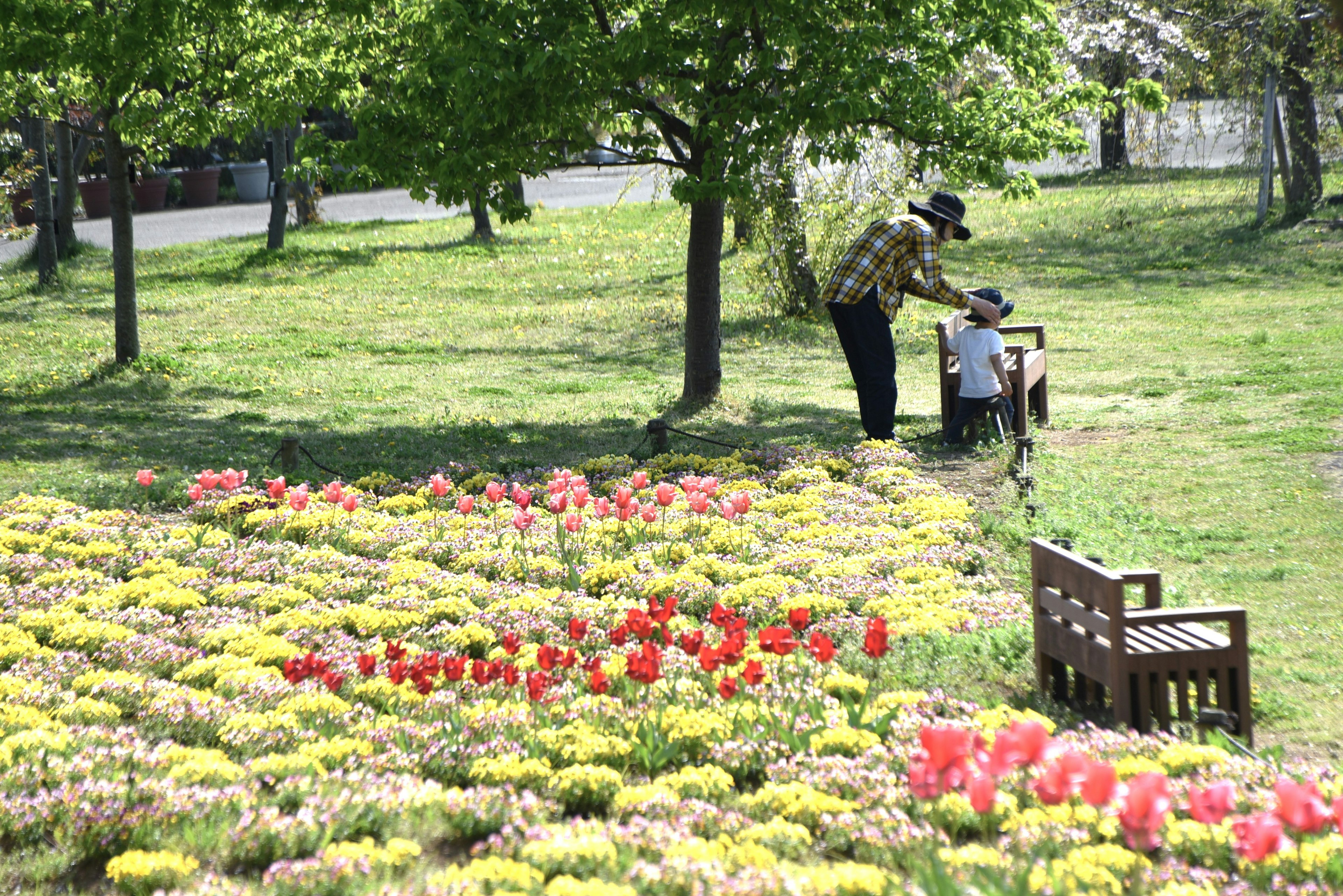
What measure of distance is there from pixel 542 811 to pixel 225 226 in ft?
80.9

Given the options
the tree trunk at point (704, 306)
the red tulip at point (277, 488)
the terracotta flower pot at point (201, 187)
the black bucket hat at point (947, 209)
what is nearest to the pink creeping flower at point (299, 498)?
the red tulip at point (277, 488)

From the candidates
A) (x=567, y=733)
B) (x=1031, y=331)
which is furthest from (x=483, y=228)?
(x=567, y=733)

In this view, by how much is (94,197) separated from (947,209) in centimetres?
2555

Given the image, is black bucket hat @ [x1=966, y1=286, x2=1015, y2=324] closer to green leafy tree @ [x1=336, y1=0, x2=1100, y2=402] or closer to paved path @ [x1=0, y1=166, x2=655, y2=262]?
green leafy tree @ [x1=336, y1=0, x2=1100, y2=402]

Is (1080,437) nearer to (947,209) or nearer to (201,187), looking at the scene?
(947,209)

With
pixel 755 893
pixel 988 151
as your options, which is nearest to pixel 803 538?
pixel 755 893

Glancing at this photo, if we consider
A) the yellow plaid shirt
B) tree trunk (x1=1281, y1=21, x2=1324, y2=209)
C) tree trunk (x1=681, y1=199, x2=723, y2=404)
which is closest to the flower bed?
the yellow plaid shirt

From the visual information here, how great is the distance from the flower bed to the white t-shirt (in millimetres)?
1897

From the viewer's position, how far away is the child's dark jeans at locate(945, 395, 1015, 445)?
8.27m

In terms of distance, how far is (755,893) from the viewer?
2699 millimetres

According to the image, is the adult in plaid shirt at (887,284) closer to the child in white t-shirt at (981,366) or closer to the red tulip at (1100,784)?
the child in white t-shirt at (981,366)

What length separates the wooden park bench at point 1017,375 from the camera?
845cm

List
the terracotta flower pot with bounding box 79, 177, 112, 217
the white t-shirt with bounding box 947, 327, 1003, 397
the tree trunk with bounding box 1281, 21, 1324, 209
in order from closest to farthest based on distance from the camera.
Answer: the white t-shirt with bounding box 947, 327, 1003, 397 → the tree trunk with bounding box 1281, 21, 1324, 209 → the terracotta flower pot with bounding box 79, 177, 112, 217

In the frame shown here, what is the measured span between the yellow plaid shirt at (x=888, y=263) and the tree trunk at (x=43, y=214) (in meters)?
13.5
